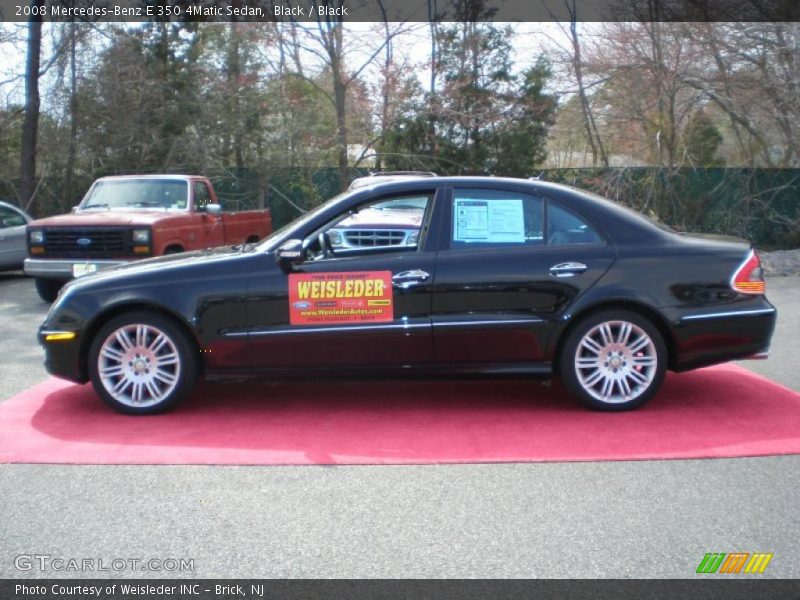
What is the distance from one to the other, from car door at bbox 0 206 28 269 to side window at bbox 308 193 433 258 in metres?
9.71

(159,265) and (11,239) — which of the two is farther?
(11,239)

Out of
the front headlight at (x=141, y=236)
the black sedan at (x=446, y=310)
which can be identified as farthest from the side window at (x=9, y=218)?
the black sedan at (x=446, y=310)

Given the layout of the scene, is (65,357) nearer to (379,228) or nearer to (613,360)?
(379,228)

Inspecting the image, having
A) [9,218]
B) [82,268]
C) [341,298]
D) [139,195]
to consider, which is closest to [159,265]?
Answer: [341,298]

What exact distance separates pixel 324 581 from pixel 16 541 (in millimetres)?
1524

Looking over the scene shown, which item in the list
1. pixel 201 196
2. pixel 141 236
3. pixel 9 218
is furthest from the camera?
pixel 9 218

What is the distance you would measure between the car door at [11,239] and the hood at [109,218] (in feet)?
12.2

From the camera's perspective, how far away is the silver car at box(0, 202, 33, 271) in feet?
49.1

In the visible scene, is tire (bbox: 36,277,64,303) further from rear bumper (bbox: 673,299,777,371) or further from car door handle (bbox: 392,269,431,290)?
rear bumper (bbox: 673,299,777,371)

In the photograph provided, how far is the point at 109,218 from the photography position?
11.2 metres

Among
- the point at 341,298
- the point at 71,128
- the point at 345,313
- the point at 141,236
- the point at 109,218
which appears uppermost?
the point at 71,128

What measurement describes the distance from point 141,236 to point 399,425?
6230 millimetres

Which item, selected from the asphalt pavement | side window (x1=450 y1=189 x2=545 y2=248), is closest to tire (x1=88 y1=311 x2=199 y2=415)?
the asphalt pavement

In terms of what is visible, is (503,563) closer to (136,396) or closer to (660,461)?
(660,461)
